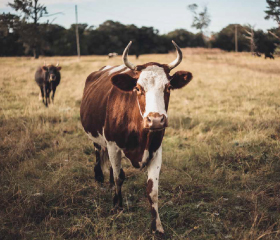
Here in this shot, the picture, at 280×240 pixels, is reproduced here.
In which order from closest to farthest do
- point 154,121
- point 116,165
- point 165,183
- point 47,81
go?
point 154,121 → point 116,165 → point 165,183 → point 47,81

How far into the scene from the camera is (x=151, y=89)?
2.63m

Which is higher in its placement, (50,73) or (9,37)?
(9,37)

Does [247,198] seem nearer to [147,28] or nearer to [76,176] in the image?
[76,176]

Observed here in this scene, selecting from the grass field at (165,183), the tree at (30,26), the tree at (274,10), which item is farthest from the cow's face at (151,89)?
the tree at (30,26)

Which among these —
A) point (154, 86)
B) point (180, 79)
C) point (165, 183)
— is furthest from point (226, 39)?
point (154, 86)

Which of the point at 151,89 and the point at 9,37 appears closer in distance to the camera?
the point at 151,89

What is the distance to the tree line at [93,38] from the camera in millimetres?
38062

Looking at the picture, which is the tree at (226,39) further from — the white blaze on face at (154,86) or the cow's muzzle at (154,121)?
the cow's muzzle at (154,121)

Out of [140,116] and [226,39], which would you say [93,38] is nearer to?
[226,39]

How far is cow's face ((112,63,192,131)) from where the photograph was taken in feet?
7.99

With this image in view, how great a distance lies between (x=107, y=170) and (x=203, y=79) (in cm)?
1177

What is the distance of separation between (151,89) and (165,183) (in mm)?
1862

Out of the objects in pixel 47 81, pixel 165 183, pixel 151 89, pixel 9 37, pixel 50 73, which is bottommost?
pixel 165 183

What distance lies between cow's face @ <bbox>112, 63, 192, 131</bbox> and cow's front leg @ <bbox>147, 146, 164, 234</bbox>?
63cm
